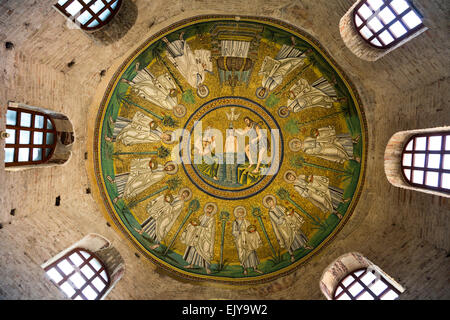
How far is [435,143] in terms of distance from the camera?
723cm

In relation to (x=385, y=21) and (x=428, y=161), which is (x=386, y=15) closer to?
(x=385, y=21)

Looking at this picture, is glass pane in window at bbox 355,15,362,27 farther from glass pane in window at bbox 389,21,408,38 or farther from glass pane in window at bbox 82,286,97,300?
glass pane in window at bbox 82,286,97,300

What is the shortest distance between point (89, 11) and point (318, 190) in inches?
337

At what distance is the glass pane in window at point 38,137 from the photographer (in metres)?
7.48

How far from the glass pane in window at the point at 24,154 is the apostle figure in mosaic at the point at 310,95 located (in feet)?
25.5

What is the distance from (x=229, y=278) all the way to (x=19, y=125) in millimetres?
7531

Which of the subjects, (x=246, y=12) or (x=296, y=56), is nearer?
(x=246, y=12)

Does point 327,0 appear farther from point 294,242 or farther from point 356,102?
point 294,242

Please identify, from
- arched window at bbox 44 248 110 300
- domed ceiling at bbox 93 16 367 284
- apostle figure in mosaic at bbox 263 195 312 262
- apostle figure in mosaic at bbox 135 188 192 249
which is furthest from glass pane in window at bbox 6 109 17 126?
apostle figure in mosaic at bbox 263 195 312 262

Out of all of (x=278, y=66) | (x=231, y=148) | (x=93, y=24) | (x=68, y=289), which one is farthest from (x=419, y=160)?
(x=68, y=289)

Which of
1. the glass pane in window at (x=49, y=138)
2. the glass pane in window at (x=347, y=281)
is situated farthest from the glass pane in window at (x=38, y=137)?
the glass pane in window at (x=347, y=281)
